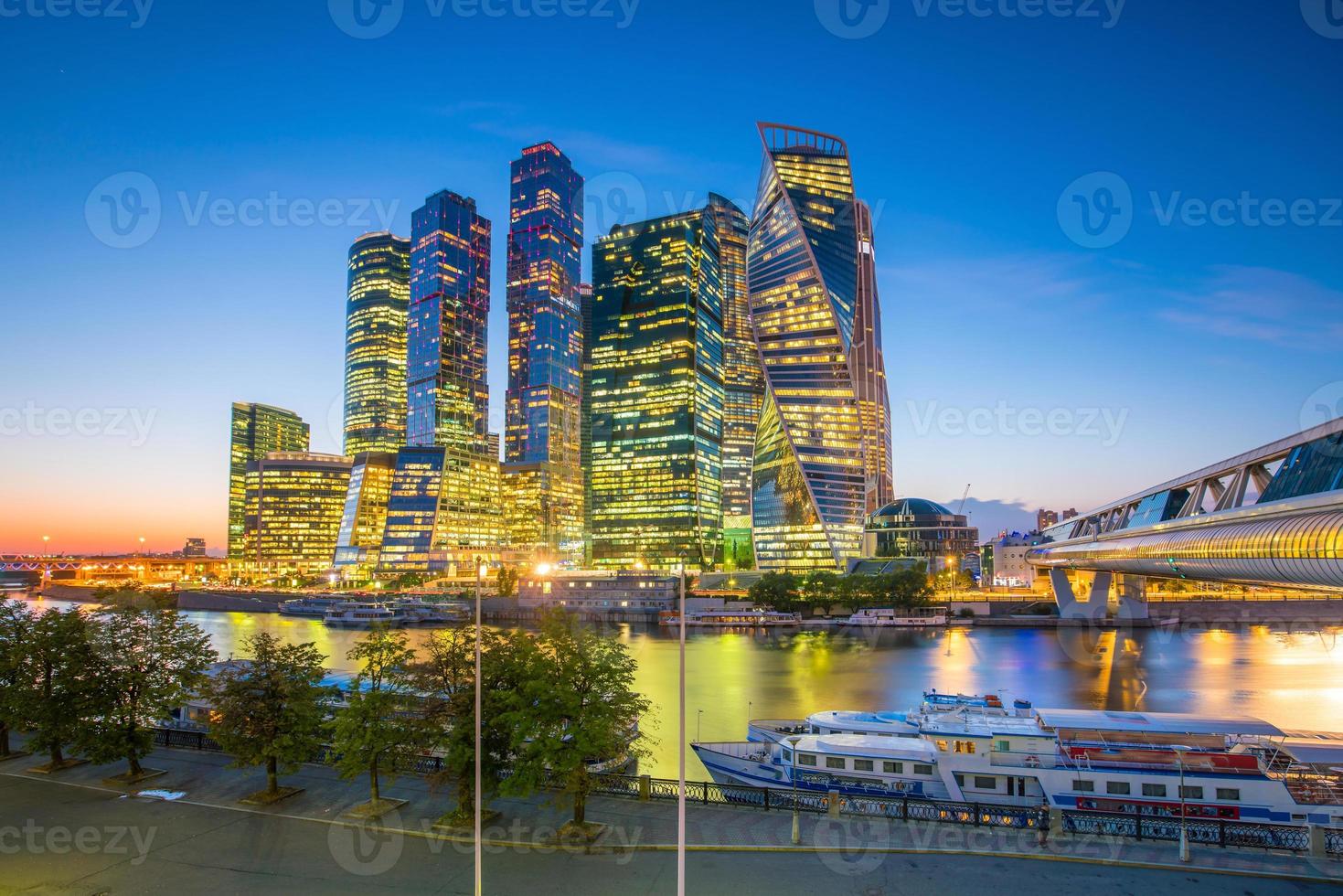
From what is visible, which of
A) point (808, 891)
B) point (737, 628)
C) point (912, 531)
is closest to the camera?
point (808, 891)

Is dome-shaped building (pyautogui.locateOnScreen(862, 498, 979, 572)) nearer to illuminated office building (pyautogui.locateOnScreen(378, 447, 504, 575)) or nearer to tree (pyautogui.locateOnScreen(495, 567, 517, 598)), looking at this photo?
tree (pyautogui.locateOnScreen(495, 567, 517, 598))

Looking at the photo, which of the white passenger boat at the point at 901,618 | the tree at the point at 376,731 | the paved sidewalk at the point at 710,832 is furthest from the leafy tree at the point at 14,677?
the white passenger boat at the point at 901,618

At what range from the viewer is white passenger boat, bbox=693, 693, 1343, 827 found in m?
24.5

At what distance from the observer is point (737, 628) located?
111m

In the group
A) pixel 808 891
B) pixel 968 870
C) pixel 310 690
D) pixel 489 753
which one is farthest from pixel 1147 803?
pixel 310 690

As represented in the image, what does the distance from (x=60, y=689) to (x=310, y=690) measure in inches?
357

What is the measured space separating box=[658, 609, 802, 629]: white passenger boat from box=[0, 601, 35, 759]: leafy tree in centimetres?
8761

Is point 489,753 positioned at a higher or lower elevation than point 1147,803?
higher

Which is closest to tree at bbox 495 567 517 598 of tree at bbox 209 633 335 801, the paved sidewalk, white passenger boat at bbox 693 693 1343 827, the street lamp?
white passenger boat at bbox 693 693 1343 827

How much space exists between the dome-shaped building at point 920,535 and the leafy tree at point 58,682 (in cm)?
15507

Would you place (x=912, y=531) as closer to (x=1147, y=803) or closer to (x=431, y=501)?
(x=431, y=501)

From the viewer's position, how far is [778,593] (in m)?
118

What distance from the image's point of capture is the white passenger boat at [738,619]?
111562mm

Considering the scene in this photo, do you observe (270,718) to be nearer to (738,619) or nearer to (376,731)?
(376,731)
